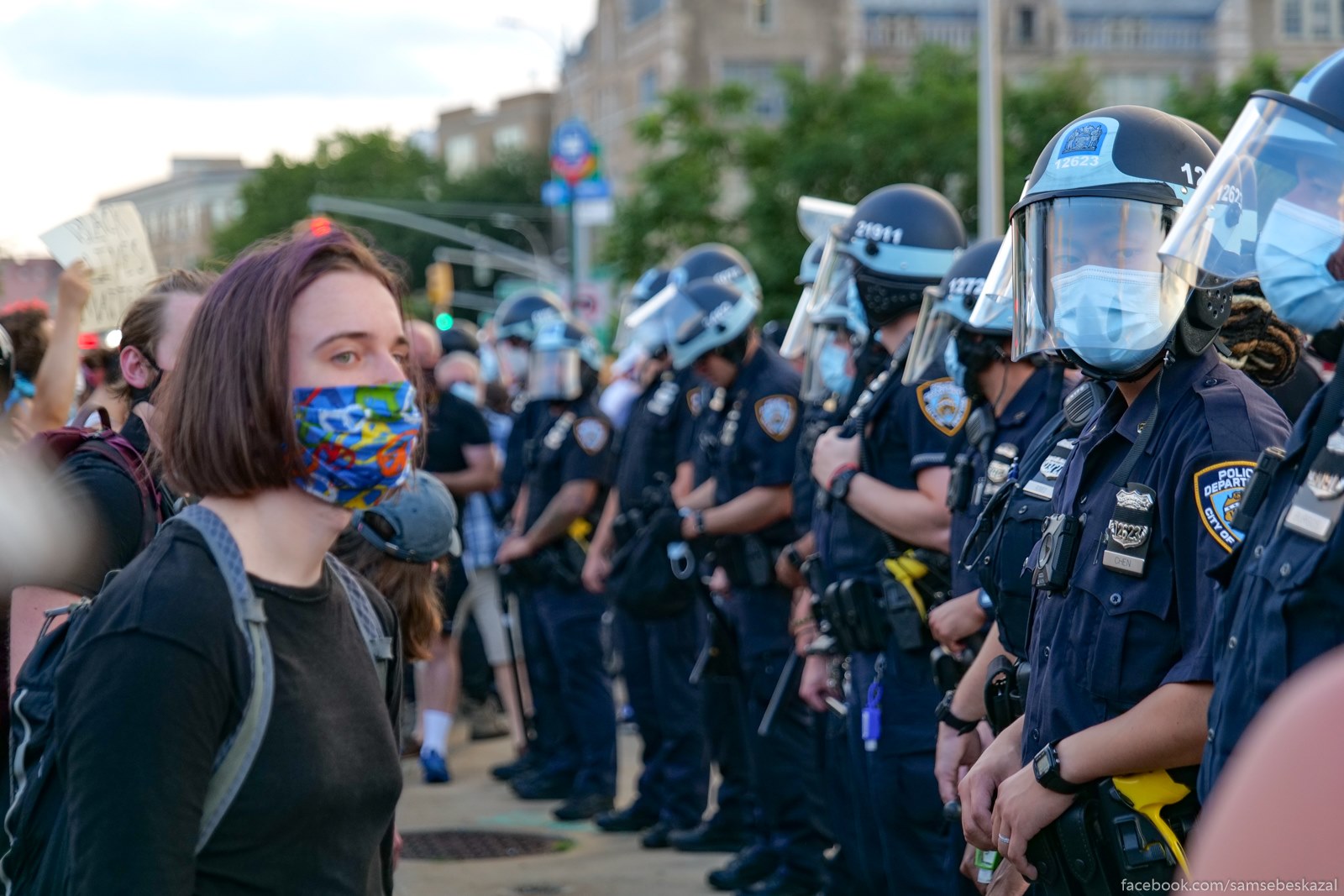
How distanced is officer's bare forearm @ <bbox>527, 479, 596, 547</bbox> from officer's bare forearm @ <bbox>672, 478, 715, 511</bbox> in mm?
1376

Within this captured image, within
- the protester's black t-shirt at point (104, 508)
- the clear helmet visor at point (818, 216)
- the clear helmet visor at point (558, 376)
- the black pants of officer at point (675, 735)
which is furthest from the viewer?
the clear helmet visor at point (558, 376)

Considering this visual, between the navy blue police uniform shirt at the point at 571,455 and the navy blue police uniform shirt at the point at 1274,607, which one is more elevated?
the navy blue police uniform shirt at the point at 1274,607

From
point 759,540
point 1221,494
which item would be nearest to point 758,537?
point 759,540

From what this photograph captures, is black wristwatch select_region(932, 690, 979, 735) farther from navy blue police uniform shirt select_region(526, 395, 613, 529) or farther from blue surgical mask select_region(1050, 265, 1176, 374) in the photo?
navy blue police uniform shirt select_region(526, 395, 613, 529)

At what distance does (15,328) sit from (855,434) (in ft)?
10.7

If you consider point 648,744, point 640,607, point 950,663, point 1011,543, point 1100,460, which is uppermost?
point 1100,460

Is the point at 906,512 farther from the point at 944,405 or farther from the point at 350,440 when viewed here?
the point at 350,440

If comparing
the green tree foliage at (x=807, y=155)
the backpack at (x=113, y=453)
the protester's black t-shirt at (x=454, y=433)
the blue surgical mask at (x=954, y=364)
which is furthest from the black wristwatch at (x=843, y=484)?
the green tree foliage at (x=807, y=155)

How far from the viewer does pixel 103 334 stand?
17.2 feet

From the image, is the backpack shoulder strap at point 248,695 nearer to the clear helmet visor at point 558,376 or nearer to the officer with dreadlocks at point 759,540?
the officer with dreadlocks at point 759,540

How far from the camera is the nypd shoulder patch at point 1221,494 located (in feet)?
9.50

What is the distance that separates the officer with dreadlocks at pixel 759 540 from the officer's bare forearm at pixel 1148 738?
3.77 meters

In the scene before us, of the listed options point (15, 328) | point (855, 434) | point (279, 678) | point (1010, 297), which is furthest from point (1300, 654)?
point (15, 328)

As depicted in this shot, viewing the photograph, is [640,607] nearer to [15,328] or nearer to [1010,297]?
[15,328]
